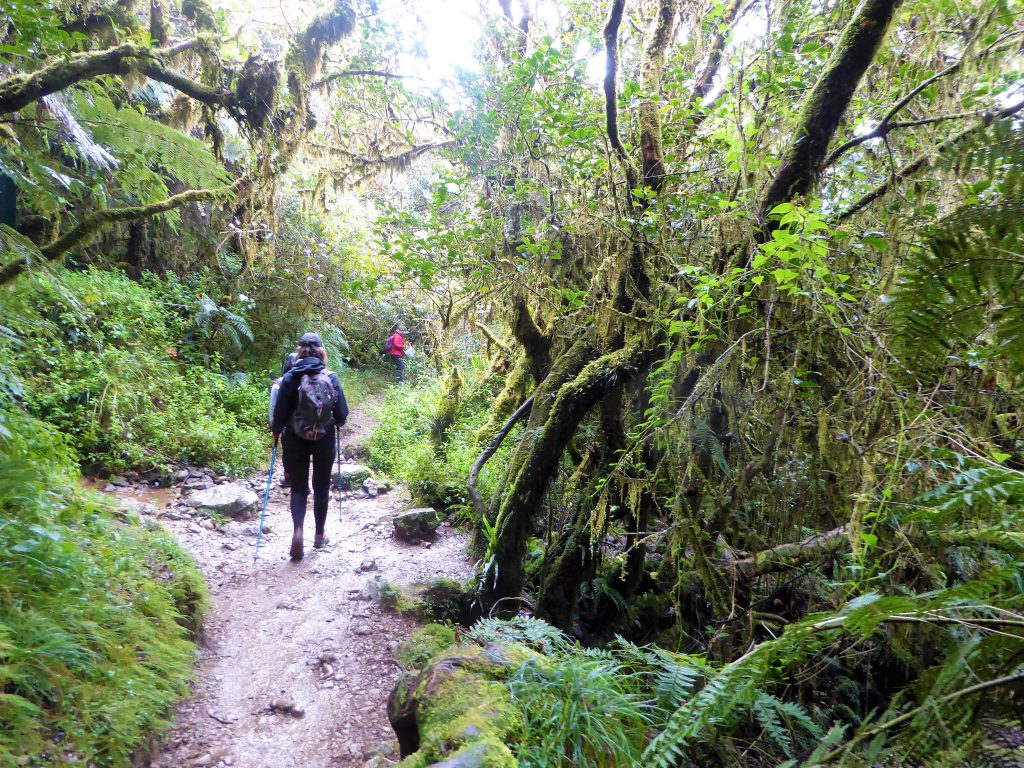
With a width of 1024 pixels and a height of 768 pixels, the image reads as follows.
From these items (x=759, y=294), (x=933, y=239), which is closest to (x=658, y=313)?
(x=759, y=294)

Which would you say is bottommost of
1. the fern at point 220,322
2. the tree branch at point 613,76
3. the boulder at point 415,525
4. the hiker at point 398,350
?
the boulder at point 415,525

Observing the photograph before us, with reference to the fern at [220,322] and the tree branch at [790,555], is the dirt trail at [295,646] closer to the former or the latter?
the tree branch at [790,555]

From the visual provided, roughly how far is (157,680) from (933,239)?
14.3ft

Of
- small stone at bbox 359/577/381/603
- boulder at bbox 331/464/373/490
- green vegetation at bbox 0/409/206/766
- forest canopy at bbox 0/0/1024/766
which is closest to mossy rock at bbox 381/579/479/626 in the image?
small stone at bbox 359/577/381/603

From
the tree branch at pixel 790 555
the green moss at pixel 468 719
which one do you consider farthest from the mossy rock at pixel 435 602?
the tree branch at pixel 790 555

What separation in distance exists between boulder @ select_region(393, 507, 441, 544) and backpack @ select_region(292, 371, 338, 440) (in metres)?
1.86

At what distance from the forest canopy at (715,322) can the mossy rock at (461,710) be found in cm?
28

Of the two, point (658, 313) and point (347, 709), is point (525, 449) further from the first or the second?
point (347, 709)

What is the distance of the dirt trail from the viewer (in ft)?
10.3

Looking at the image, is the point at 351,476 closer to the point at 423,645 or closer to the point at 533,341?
the point at 533,341

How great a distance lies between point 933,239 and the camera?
1603 mm

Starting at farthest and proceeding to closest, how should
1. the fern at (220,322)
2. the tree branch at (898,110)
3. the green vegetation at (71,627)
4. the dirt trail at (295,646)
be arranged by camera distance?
the fern at (220,322) < the dirt trail at (295,646) < the tree branch at (898,110) < the green vegetation at (71,627)

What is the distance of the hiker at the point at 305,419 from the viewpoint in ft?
17.4

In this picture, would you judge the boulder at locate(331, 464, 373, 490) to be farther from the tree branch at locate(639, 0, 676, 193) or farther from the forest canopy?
the tree branch at locate(639, 0, 676, 193)
